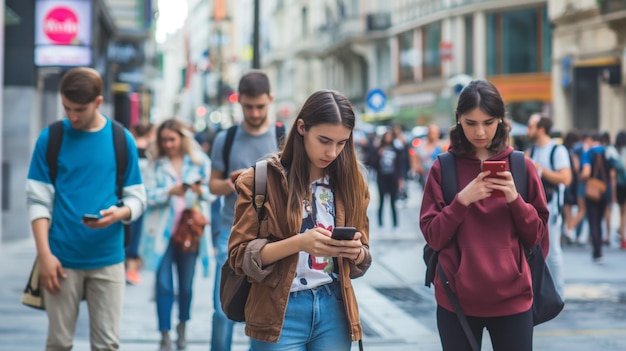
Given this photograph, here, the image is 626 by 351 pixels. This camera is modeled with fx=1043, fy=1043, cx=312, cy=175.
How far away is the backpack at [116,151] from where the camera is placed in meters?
5.54

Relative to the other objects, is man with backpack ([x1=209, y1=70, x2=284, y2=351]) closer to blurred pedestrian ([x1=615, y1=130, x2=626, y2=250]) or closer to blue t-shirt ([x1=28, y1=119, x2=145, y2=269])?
blue t-shirt ([x1=28, y1=119, x2=145, y2=269])

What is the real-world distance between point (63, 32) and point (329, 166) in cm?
1340

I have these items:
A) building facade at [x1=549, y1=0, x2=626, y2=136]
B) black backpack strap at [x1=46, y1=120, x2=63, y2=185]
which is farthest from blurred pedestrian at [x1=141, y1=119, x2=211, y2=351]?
building facade at [x1=549, y1=0, x2=626, y2=136]

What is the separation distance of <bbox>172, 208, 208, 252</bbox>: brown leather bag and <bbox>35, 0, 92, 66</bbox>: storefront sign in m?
8.58

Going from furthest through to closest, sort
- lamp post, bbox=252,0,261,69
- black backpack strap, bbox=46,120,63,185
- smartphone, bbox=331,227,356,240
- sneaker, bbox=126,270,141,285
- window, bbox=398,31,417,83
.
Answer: window, bbox=398,31,417,83
lamp post, bbox=252,0,261,69
sneaker, bbox=126,270,141,285
black backpack strap, bbox=46,120,63,185
smartphone, bbox=331,227,356,240

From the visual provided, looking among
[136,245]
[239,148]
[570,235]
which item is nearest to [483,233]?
[239,148]

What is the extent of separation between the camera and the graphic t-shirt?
4.07m

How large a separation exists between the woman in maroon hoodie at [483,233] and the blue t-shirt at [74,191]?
190 centimetres

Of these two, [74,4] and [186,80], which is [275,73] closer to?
[186,80]

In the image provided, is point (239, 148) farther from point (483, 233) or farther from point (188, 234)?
point (483, 233)

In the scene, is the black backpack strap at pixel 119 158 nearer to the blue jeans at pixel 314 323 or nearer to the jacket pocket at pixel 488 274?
the blue jeans at pixel 314 323

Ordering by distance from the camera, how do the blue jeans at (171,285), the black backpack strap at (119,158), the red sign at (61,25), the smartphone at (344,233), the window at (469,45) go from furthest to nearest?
the window at (469,45), the red sign at (61,25), the blue jeans at (171,285), the black backpack strap at (119,158), the smartphone at (344,233)

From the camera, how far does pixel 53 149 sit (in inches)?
218

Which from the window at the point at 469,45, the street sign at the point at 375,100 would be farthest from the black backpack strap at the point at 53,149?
the window at the point at 469,45
